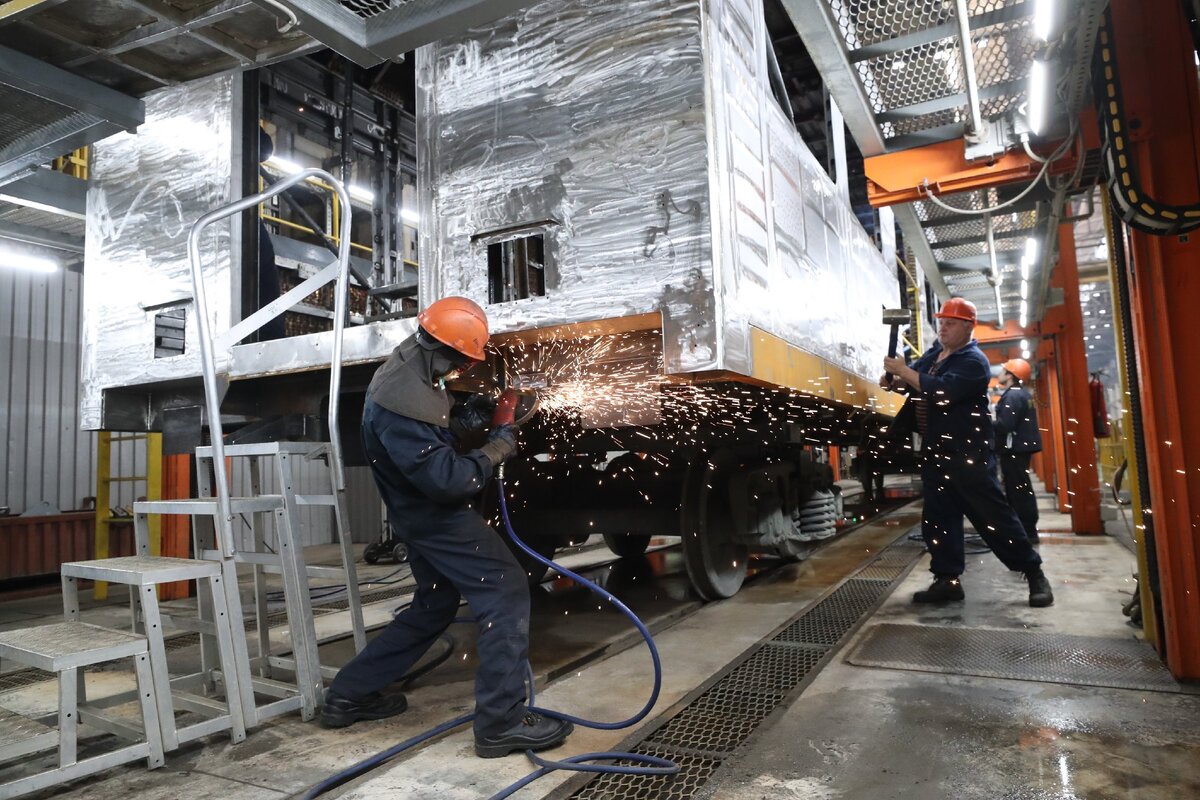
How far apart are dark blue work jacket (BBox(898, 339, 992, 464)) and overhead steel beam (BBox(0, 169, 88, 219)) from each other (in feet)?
19.2

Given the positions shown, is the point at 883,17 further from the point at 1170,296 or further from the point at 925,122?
the point at 1170,296

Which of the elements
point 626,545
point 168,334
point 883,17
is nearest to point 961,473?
point 883,17

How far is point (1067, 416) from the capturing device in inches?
298

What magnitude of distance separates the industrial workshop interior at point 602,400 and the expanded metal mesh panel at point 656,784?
0.6 inches

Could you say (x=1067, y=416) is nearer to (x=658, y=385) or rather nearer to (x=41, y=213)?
(x=658, y=385)

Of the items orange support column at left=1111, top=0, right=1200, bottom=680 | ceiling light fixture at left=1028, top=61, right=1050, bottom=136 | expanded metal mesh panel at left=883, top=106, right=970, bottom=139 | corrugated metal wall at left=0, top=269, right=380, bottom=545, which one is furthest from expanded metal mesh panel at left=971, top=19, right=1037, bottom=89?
corrugated metal wall at left=0, top=269, right=380, bottom=545

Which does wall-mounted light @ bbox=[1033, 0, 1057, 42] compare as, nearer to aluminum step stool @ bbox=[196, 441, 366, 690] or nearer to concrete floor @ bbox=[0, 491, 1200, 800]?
concrete floor @ bbox=[0, 491, 1200, 800]

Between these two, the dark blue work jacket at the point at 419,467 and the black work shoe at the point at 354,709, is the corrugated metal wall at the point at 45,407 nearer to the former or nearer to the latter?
the black work shoe at the point at 354,709

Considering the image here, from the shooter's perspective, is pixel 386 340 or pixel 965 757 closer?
pixel 965 757

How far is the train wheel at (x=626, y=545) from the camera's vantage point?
6.76 m

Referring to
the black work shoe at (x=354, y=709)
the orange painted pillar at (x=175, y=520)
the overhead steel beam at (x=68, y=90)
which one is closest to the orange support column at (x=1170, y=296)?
the black work shoe at (x=354, y=709)

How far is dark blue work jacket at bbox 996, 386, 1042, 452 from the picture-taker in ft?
20.8

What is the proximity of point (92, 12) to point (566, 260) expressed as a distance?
2.02 m

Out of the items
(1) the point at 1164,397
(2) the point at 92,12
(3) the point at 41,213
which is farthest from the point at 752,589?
(3) the point at 41,213
